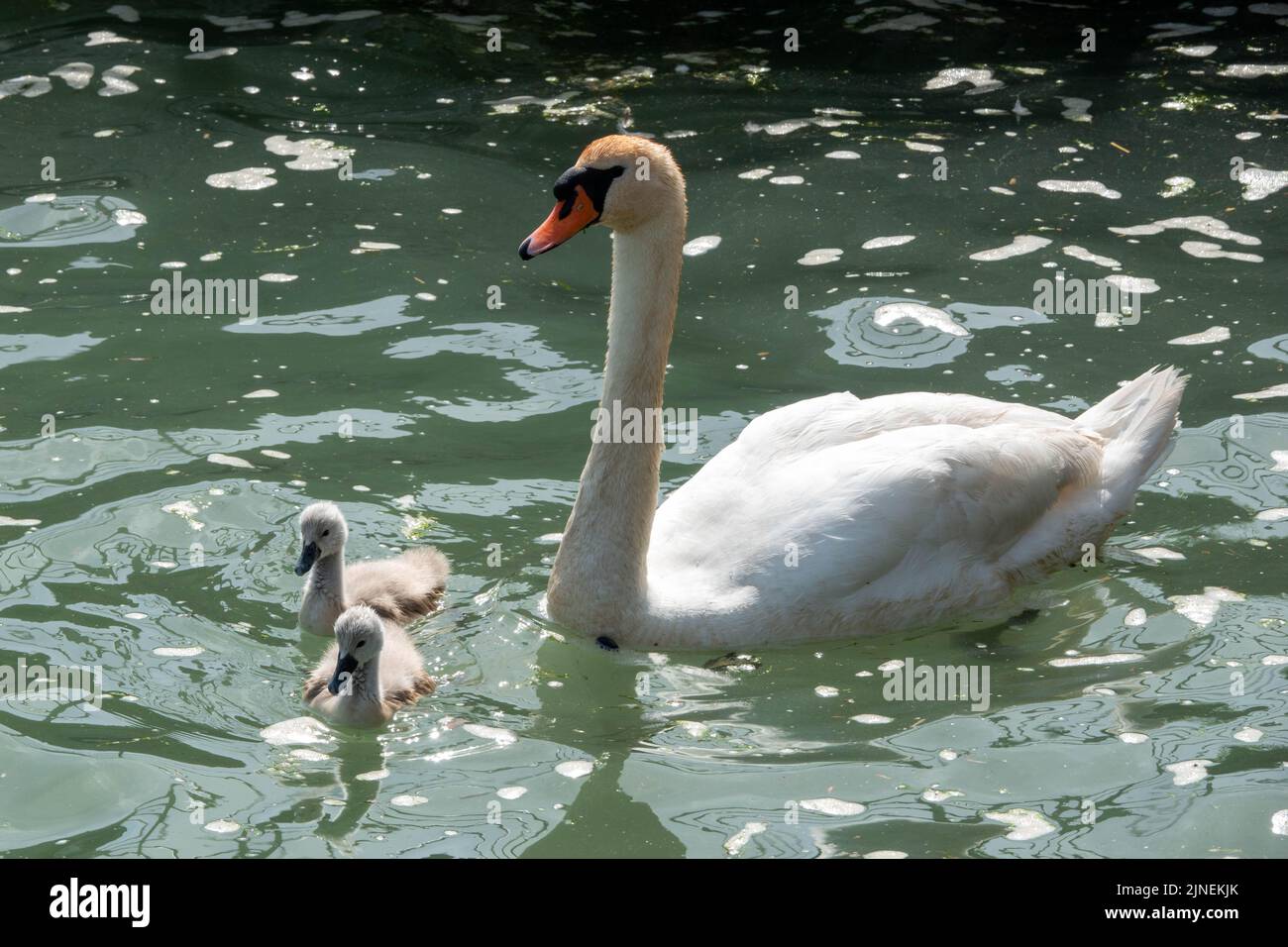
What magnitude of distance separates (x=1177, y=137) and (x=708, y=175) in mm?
3510

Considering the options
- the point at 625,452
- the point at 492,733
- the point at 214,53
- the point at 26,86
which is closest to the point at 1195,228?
the point at 625,452

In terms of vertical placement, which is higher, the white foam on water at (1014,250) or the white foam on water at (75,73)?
the white foam on water at (75,73)

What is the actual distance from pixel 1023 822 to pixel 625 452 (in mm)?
2204

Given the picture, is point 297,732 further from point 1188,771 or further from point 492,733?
point 1188,771

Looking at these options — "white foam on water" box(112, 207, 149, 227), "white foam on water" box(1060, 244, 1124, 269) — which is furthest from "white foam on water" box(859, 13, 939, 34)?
"white foam on water" box(112, 207, 149, 227)

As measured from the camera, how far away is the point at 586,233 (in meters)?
11.4

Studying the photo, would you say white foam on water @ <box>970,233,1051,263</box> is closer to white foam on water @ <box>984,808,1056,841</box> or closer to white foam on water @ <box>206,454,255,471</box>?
white foam on water @ <box>206,454,255,471</box>

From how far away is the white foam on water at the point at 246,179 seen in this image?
11586mm

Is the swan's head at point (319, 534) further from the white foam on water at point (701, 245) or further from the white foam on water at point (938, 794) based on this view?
the white foam on water at point (701, 245)

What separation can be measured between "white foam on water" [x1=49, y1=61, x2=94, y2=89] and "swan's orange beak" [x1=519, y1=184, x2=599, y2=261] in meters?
7.88

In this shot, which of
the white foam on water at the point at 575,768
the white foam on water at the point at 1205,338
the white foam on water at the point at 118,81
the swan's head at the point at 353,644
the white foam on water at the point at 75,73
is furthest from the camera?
the white foam on water at the point at 75,73

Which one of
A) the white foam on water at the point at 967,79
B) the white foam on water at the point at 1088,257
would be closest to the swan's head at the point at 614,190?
the white foam on water at the point at 1088,257

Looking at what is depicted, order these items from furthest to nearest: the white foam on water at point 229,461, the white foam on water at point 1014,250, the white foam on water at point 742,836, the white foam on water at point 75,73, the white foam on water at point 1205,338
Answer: the white foam on water at point 75,73, the white foam on water at point 1014,250, the white foam on water at point 1205,338, the white foam on water at point 229,461, the white foam on water at point 742,836
